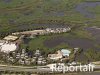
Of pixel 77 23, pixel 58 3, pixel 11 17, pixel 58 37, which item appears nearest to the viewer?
pixel 58 37

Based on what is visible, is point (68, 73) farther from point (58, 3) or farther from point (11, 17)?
point (58, 3)

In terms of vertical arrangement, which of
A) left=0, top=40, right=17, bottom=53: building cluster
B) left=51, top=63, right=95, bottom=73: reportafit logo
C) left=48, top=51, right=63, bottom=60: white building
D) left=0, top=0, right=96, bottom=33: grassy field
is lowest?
left=51, top=63, right=95, bottom=73: reportafit logo

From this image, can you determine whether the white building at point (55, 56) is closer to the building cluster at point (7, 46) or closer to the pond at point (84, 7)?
the building cluster at point (7, 46)

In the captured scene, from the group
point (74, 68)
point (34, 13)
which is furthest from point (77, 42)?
point (34, 13)

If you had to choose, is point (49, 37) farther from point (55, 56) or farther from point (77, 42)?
point (55, 56)

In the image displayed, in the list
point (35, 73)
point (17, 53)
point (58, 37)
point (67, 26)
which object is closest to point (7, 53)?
point (17, 53)

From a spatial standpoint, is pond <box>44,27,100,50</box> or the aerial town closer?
the aerial town

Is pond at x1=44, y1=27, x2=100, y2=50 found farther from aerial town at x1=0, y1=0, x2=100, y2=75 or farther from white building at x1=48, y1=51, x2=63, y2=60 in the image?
white building at x1=48, y1=51, x2=63, y2=60

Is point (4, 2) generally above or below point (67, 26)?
above

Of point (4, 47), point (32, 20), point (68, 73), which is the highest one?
point (32, 20)

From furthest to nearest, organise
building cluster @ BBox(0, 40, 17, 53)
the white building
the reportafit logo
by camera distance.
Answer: building cluster @ BBox(0, 40, 17, 53) < the white building < the reportafit logo

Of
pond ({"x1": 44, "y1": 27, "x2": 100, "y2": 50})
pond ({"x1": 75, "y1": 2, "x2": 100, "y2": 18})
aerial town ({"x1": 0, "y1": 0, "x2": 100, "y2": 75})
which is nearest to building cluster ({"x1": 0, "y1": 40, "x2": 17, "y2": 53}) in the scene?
aerial town ({"x1": 0, "y1": 0, "x2": 100, "y2": 75})
